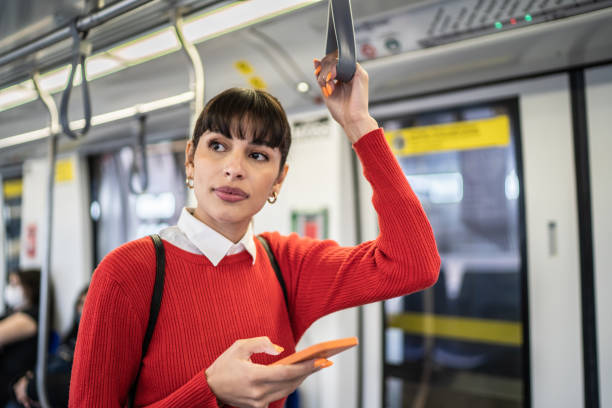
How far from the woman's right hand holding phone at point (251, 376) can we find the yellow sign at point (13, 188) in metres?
5.32

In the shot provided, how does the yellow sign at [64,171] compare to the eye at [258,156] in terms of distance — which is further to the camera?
the yellow sign at [64,171]

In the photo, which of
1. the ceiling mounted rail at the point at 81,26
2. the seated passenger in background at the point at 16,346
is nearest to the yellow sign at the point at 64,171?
the seated passenger in background at the point at 16,346

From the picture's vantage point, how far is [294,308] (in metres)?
1.09

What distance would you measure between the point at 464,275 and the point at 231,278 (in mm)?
1766

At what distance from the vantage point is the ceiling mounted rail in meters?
1.22

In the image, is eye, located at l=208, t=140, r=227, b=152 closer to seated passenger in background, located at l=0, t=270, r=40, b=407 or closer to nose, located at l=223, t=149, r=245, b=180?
nose, located at l=223, t=149, r=245, b=180

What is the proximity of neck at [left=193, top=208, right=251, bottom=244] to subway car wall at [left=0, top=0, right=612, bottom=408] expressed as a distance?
0.54 metres

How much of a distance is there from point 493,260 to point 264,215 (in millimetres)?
1361

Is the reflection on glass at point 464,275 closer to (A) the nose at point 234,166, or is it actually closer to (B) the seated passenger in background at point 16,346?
(A) the nose at point 234,166

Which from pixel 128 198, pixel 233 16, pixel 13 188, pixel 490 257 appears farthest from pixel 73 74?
pixel 13 188

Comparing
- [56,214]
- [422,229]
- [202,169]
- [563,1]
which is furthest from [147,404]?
[56,214]

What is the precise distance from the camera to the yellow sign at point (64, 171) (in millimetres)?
4234

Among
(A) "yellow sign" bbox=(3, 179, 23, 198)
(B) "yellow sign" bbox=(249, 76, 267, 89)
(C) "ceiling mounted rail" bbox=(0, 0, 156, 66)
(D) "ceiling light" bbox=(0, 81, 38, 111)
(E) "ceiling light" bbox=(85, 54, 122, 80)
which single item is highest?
(D) "ceiling light" bbox=(0, 81, 38, 111)

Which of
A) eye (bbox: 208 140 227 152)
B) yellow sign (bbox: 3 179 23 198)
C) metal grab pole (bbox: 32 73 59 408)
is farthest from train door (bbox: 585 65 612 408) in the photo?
yellow sign (bbox: 3 179 23 198)
